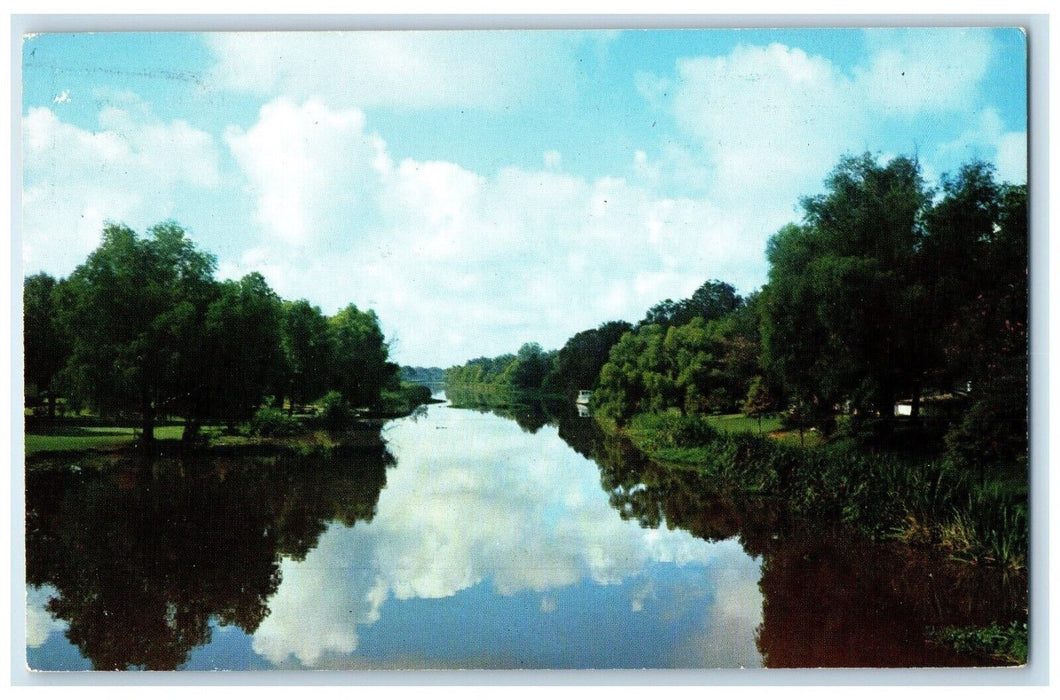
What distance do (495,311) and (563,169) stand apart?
3.23 ft

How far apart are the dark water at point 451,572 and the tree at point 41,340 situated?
0.52 m

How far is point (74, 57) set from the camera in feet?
12.9

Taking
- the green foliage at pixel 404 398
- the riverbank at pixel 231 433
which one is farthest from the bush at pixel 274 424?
the green foliage at pixel 404 398

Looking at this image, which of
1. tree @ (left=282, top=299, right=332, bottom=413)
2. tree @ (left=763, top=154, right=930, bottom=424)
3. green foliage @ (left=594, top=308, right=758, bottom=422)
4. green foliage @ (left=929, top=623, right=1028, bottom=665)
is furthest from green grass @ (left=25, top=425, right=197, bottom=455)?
green foliage @ (left=929, top=623, right=1028, bottom=665)

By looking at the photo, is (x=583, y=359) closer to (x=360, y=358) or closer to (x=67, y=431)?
(x=360, y=358)

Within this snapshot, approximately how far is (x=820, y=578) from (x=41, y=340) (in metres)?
5.04

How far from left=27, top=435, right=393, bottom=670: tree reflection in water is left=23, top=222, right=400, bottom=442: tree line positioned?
1.20 feet

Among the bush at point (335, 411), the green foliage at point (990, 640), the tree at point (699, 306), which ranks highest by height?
the tree at point (699, 306)

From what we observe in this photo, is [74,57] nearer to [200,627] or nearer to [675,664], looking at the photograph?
[200,627]

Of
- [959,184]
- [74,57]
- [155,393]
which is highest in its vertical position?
[74,57]

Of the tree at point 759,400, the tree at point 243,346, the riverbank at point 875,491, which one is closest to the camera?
the riverbank at point 875,491

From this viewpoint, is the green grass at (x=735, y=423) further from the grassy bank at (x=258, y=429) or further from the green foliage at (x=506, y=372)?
the grassy bank at (x=258, y=429)

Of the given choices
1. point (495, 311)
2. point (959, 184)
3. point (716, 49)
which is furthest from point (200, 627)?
point (959, 184)

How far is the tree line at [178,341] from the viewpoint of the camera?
161 inches
